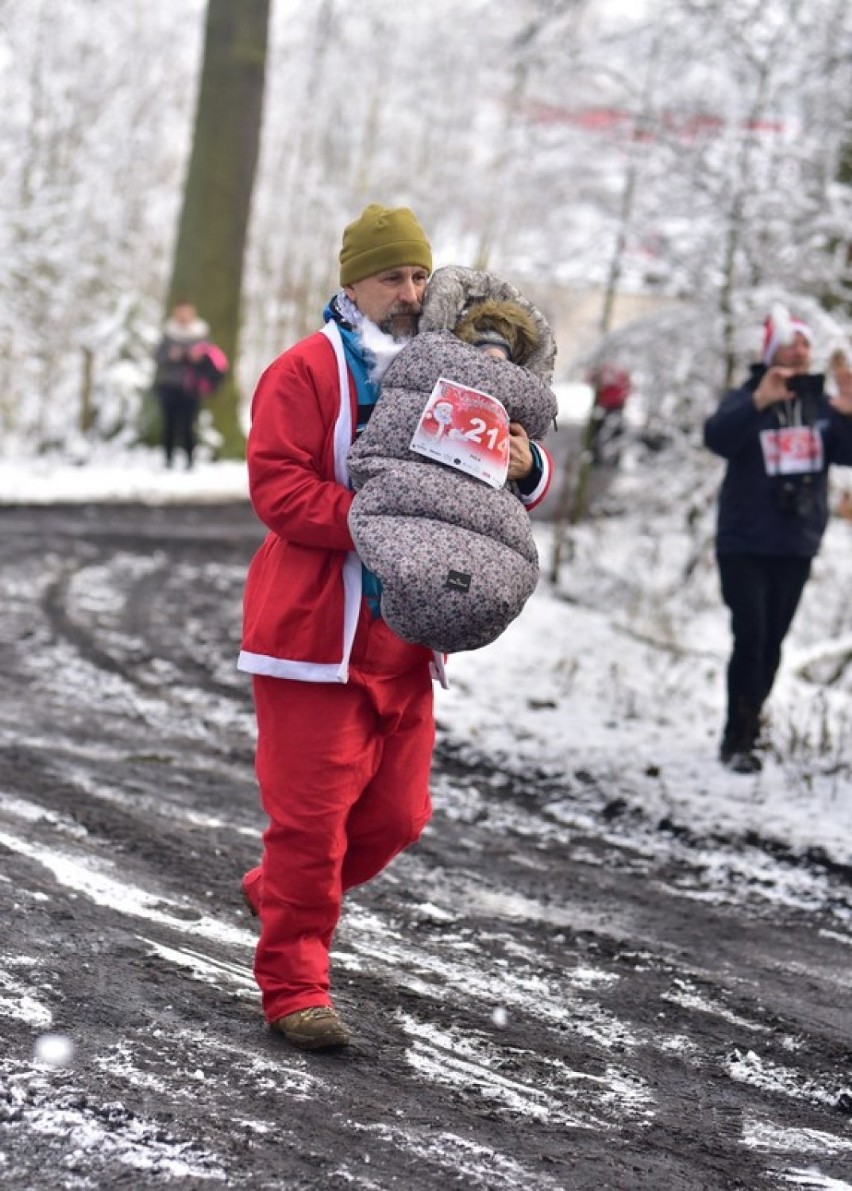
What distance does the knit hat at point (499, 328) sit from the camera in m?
3.89

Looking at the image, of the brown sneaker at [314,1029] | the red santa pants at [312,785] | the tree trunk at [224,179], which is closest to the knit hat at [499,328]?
the red santa pants at [312,785]

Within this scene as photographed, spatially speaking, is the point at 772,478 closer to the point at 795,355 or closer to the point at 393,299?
the point at 795,355

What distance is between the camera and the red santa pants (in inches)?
154

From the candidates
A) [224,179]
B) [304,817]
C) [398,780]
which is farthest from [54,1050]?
[224,179]

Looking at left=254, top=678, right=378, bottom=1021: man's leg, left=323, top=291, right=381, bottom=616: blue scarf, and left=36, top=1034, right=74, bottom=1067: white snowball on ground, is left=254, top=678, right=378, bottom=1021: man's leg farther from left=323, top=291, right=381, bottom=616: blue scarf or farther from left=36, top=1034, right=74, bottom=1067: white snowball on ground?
left=36, top=1034, right=74, bottom=1067: white snowball on ground

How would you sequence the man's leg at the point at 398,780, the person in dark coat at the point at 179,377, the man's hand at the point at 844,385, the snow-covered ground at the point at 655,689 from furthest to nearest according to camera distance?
1. the person in dark coat at the point at 179,377
2. the man's hand at the point at 844,385
3. the snow-covered ground at the point at 655,689
4. the man's leg at the point at 398,780

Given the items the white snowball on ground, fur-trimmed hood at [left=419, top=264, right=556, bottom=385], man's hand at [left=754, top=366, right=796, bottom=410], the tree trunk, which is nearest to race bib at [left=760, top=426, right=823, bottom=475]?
man's hand at [left=754, top=366, right=796, bottom=410]

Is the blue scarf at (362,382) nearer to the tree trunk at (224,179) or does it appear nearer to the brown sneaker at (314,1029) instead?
the brown sneaker at (314,1029)

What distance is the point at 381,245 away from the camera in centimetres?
392

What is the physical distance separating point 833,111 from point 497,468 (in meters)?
9.66

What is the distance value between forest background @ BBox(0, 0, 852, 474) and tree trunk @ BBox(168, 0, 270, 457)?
209 mm

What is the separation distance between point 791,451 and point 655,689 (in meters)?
2.12

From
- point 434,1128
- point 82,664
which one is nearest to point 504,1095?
point 434,1128

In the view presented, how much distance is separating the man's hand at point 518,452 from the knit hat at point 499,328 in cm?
18
